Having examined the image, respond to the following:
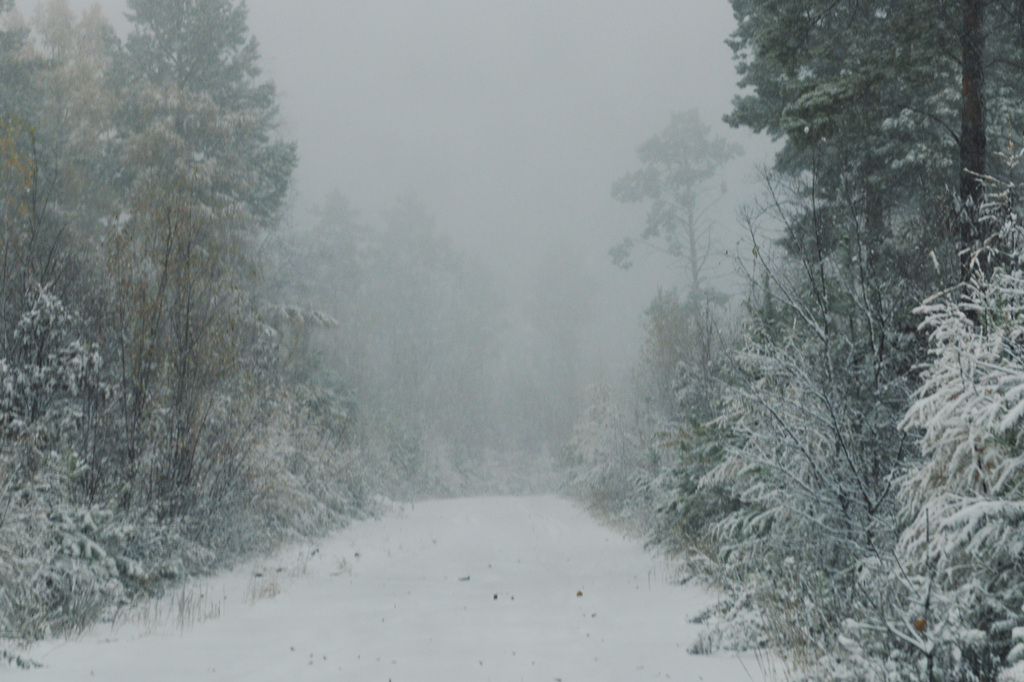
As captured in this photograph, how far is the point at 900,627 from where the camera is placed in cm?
418

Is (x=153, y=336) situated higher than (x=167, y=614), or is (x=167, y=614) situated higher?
(x=153, y=336)

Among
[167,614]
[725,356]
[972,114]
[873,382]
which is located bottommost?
[167,614]

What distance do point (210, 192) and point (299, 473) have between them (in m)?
7.39

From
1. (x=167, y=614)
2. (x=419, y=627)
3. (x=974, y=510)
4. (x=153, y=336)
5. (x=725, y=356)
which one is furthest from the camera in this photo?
(x=153, y=336)

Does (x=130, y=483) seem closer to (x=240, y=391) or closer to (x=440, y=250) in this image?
(x=240, y=391)

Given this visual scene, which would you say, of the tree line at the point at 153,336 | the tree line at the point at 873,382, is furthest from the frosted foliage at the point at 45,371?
the tree line at the point at 873,382

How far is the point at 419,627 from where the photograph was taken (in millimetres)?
7441

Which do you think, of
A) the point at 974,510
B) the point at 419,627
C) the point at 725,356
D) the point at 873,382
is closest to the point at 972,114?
the point at 873,382

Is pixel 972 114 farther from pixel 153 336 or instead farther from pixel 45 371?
pixel 45 371

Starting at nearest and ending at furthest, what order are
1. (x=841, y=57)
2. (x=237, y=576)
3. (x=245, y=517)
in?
1. (x=237, y=576)
2. (x=841, y=57)
3. (x=245, y=517)

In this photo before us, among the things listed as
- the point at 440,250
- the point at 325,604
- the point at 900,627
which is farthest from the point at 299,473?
the point at 440,250

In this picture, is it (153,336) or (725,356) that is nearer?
(725,356)

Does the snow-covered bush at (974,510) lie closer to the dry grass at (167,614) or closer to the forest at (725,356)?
the forest at (725,356)

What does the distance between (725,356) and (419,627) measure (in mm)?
4695
